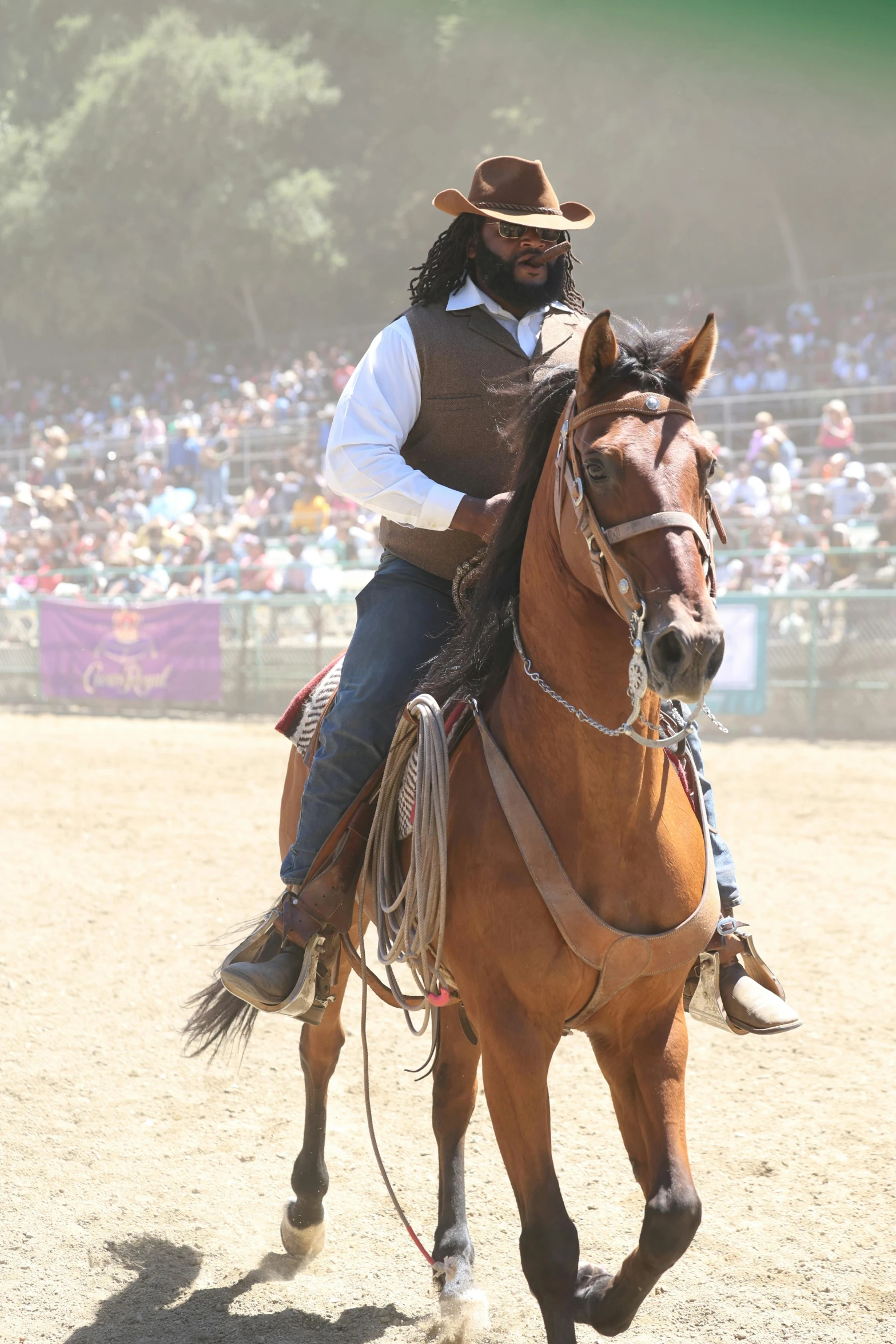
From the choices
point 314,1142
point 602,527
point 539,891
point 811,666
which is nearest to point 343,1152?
point 314,1142

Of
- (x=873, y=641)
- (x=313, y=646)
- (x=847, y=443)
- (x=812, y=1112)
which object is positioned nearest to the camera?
(x=812, y=1112)

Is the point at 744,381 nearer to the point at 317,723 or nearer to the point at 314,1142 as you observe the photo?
the point at 317,723

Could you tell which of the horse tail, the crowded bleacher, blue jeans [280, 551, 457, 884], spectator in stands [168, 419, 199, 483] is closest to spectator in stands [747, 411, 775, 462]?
the crowded bleacher

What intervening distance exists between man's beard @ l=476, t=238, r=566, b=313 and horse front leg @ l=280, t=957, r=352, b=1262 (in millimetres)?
2054

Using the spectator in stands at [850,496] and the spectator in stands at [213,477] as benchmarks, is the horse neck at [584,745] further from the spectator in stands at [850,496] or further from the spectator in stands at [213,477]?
the spectator in stands at [213,477]

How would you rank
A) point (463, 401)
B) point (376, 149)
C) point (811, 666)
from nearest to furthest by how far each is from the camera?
point (463, 401), point (811, 666), point (376, 149)

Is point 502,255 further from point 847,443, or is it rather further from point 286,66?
point 286,66

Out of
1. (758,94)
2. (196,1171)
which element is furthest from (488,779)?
(758,94)

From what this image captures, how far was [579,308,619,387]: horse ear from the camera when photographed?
2590 millimetres

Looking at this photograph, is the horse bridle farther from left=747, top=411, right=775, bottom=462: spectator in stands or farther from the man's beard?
left=747, top=411, right=775, bottom=462: spectator in stands

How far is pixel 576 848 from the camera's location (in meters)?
2.84

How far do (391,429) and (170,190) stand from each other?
35245mm

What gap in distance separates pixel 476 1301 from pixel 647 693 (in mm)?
1846

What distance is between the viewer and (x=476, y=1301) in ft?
11.5
